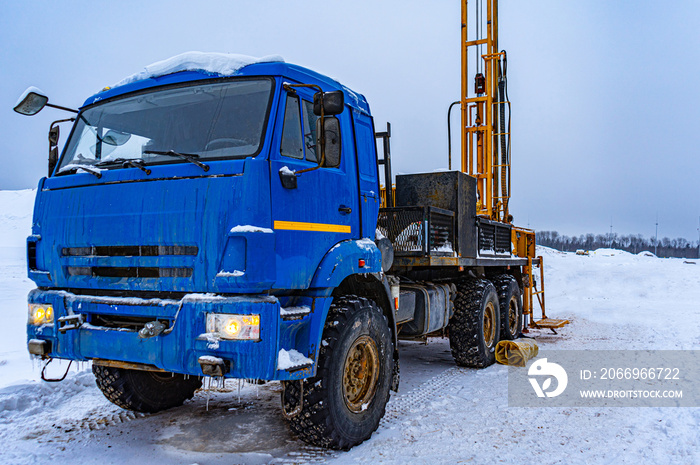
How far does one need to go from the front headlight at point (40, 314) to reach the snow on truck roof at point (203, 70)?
182cm

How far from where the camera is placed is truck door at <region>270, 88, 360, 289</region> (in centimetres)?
373

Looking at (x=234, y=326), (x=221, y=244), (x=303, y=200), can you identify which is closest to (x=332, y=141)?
(x=303, y=200)

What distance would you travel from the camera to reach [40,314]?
14.0 feet

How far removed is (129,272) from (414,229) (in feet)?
10.8

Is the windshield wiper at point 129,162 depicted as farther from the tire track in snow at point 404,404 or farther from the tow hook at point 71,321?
the tire track in snow at point 404,404

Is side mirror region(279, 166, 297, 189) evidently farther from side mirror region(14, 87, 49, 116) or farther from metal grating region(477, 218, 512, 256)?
metal grating region(477, 218, 512, 256)

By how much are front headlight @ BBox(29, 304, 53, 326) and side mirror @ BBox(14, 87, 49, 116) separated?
1.66 m

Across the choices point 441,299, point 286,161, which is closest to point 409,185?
A: point 441,299

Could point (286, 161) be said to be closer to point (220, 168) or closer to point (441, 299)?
point (220, 168)

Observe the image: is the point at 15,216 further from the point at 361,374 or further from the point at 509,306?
the point at 361,374

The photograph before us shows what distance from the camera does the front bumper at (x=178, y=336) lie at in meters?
3.49

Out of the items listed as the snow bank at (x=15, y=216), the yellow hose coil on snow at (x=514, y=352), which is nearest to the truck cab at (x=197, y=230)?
the yellow hose coil on snow at (x=514, y=352)

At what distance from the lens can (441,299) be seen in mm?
6918

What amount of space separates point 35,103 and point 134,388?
269 centimetres
